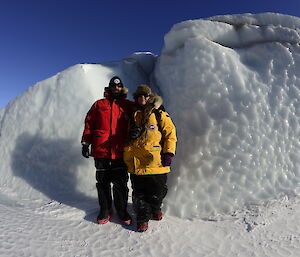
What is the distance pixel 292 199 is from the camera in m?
2.93

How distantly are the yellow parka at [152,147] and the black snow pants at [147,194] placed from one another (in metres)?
0.13

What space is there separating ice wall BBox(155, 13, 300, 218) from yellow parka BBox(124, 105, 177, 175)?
0.75 metres

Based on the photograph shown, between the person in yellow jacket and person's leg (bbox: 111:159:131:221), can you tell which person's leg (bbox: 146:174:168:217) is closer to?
the person in yellow jacket

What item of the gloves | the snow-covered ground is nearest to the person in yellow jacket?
the gloves

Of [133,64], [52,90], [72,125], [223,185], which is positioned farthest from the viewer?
[133,64]

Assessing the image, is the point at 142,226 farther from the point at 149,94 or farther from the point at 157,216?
the point at 149,94

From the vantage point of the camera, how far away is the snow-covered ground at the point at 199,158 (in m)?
2.45

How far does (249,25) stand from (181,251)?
11.2 feet

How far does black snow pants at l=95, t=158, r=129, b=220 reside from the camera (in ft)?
9.40

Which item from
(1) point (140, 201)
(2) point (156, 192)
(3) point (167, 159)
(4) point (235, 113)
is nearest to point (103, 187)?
(1) point (140, 201)

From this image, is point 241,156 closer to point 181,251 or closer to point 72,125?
point 181,251

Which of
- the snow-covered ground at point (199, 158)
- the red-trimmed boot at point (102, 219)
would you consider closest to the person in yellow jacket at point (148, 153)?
the snow-covered ground at point (199, 158)

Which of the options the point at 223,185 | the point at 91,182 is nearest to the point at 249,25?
the point at 223,185

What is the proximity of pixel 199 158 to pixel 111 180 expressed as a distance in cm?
125
